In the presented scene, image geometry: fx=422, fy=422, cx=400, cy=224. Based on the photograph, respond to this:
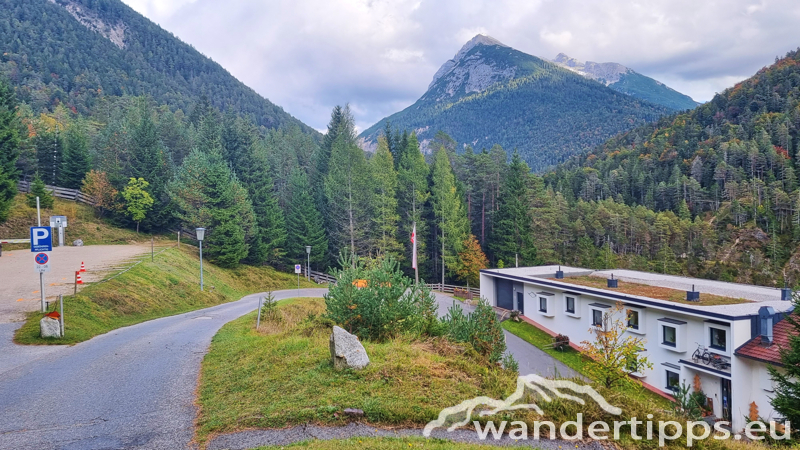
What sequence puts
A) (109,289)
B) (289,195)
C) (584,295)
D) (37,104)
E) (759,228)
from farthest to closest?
(37,104), (759,228), (289,195), (584,295), (109,289)

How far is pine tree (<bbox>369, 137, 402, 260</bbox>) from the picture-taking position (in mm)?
47312

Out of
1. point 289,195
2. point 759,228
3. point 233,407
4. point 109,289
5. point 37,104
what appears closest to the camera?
point 233,407

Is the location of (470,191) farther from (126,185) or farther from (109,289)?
(109,289)

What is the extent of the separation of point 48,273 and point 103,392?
19748 mm

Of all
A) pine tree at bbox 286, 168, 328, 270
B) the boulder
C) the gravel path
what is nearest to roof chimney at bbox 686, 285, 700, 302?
the boulder

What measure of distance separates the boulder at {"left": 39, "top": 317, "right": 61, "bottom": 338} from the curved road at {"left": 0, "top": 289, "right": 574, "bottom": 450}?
34.9 inches

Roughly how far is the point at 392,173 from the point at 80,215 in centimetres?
3315

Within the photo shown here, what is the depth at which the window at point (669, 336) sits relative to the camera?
20.8 meters

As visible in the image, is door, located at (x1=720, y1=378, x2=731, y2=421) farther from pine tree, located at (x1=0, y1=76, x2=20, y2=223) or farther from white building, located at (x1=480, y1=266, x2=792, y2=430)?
pine tree, located at (x1=0, y1=76, x2=20, y2=223)

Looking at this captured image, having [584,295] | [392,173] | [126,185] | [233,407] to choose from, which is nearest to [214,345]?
[233,407]

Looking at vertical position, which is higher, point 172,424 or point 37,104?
point 37,104

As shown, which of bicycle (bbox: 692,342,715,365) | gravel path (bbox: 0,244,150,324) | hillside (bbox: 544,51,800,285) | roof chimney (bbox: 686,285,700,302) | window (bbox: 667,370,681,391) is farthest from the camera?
hillside (bbox: 544,51,800,285)

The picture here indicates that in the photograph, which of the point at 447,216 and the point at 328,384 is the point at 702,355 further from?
the point at 447,216

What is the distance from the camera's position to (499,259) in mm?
53312
